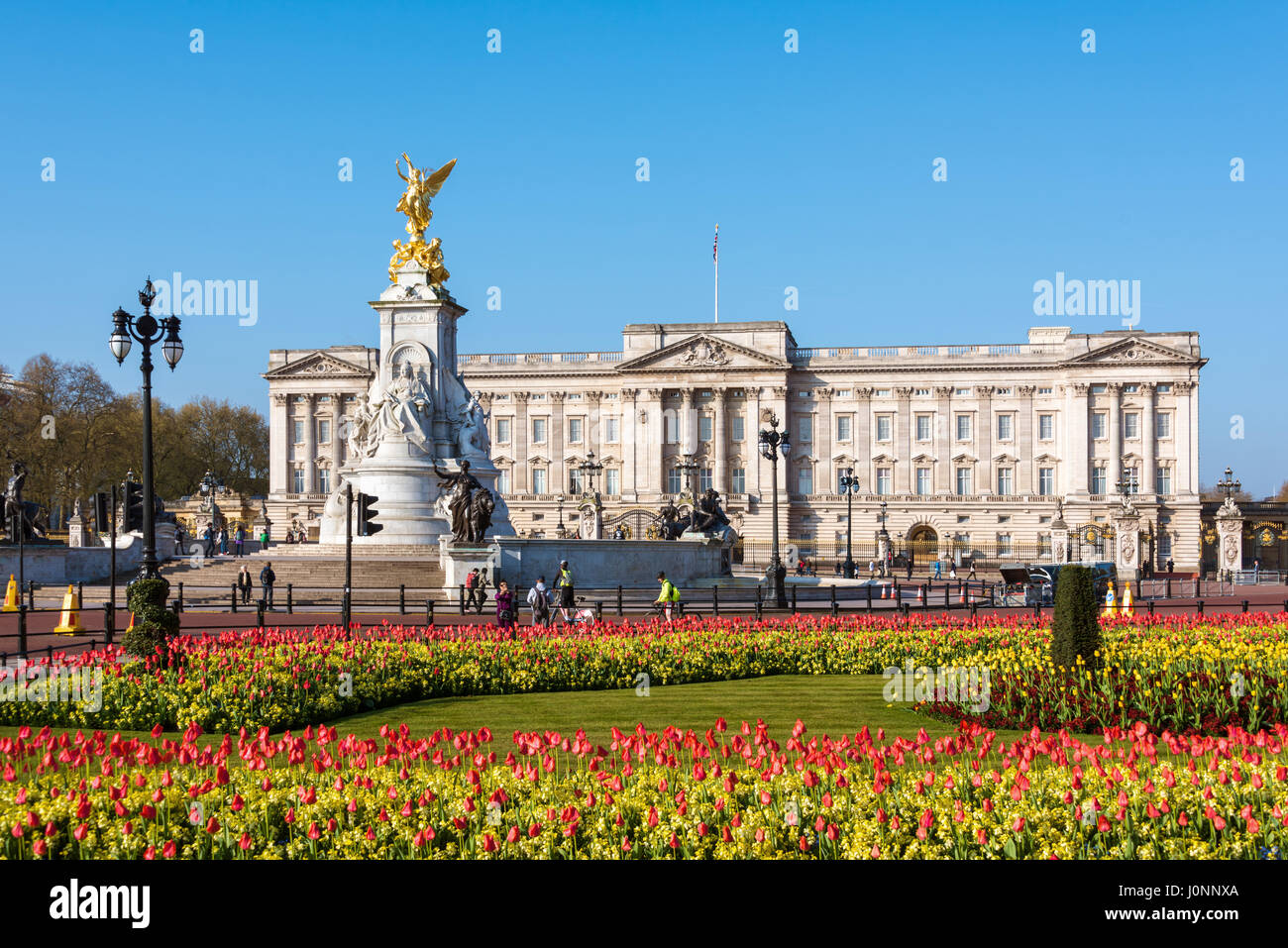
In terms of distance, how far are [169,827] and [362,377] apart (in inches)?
3682

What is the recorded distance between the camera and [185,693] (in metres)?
12.1

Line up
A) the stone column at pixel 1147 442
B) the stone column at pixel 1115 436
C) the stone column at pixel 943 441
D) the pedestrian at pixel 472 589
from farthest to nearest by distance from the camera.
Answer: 1. the stone column at pixel 943 441
2. the stone column at pixel 1115 436
3. the stone column at pixel 1147 442
4. the pedestrian at pixel 472 589

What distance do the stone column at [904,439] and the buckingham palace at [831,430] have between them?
0.39 feet

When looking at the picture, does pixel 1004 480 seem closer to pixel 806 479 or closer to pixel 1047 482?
pixel 1047 482

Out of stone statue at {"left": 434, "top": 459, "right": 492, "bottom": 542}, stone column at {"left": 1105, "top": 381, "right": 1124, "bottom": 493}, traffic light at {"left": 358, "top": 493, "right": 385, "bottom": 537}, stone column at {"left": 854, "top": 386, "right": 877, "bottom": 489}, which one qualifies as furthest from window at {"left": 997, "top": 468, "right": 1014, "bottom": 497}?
traffic light at {"left": 358, "top": 493, "right": 385, "bottom": 537}

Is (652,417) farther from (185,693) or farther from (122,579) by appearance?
(185,693)

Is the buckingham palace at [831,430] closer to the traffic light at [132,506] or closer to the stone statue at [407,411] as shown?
the stone statue at [407,411]

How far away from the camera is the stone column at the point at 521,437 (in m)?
97.9

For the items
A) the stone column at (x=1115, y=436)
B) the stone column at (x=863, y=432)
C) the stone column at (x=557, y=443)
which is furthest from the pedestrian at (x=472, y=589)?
the stone column at (x=1115, y=436)

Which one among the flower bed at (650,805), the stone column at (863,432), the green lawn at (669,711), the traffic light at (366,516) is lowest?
the green lawn at (669,711)

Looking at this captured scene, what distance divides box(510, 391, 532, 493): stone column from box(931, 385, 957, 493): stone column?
1365 inches

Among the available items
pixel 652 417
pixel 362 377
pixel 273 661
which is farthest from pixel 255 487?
pixel 273 661

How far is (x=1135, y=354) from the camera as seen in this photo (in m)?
87.9

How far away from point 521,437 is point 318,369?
1884 centimetres
